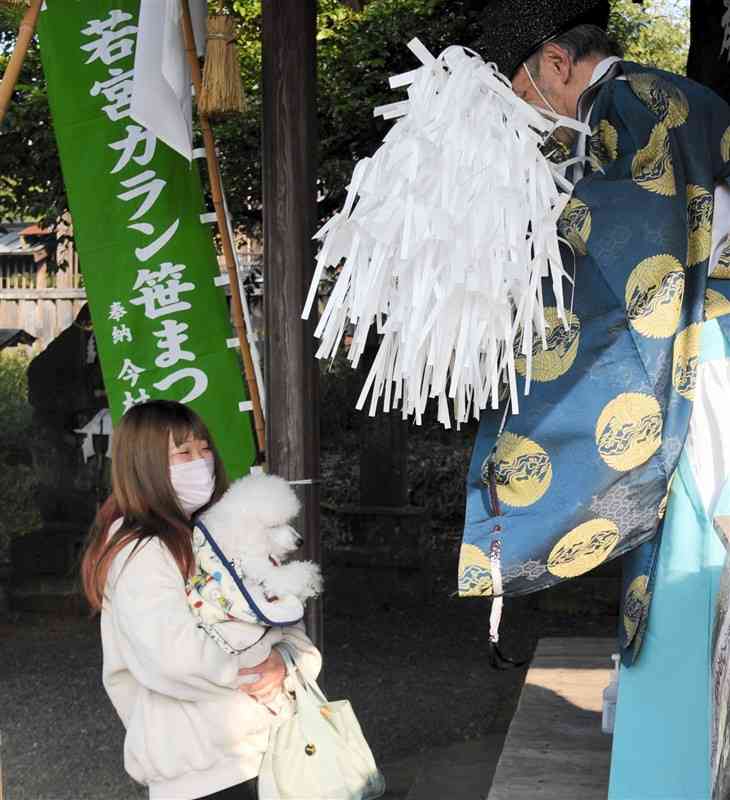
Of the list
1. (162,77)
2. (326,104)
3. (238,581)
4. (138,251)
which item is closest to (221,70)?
(162,77)

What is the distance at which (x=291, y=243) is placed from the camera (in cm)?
341

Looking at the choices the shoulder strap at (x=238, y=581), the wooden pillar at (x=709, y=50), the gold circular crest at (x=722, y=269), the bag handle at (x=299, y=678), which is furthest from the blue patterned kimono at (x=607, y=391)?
the wooden pillar at (x=709, y=50)

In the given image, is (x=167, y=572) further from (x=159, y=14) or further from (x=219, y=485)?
(x=159, y=14)

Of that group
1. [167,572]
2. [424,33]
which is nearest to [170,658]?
[167,572]

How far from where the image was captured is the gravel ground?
18.3 ft

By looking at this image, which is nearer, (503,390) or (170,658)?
(503,390)

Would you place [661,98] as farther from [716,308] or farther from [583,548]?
[583,548]

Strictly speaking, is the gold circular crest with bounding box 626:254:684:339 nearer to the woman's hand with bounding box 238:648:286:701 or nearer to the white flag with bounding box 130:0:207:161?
the woman's hand with bounding box 238:648:286:701

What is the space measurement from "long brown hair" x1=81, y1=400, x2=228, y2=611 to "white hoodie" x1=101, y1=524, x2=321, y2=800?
34 millimetres

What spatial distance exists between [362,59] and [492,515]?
594cm

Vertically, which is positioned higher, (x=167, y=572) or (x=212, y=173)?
(x=212, y=173)

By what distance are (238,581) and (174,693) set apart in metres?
0.28

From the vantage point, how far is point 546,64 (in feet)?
7.34

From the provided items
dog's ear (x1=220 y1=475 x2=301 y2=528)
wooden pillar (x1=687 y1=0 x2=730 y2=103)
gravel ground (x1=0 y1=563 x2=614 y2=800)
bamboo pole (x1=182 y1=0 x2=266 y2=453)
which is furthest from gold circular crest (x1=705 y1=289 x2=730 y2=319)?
gravel ground (x1=0 y1=563 x2=614 y2=800)
